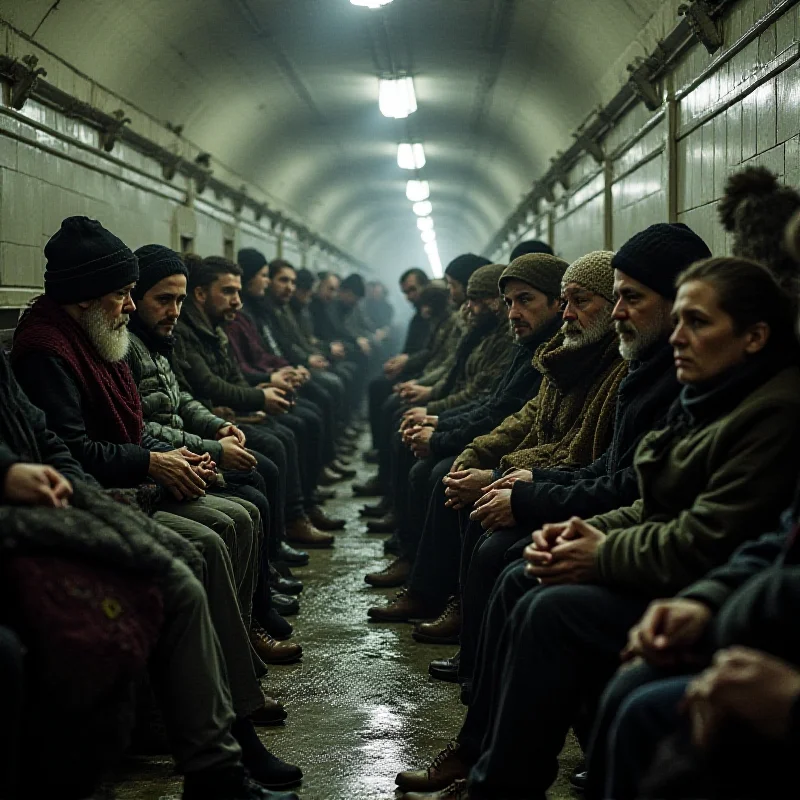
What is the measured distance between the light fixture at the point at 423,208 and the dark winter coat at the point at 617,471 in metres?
19.7

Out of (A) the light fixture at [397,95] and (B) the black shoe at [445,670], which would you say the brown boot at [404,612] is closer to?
(B) the black shoe at [445,670]

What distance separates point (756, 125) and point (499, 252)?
17.0m

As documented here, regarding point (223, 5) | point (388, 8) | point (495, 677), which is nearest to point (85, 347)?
point (495, 677)

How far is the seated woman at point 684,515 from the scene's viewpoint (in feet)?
8.75

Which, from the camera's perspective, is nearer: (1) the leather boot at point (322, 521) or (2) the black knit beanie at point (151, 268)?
(2) the black knit beanie at point (151, 268)

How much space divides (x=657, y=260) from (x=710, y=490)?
1086 millimetres

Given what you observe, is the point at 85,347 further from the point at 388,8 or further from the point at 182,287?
the point at 388,8

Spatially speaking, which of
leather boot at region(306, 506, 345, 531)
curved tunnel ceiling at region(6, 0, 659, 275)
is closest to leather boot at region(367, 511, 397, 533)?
leather boot at region(306, 506, 345, 531)

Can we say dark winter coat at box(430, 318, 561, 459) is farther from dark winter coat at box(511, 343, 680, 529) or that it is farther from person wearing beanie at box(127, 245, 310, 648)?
dark winter coat at box(511, 343, 680, 529)

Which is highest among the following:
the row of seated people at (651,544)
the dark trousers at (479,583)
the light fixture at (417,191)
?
the light fixture at (417,191)

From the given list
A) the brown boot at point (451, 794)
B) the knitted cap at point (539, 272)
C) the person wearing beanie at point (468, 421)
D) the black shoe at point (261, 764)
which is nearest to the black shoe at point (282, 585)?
the person wearing beanie at point (468, 421)

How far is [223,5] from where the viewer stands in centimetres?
800

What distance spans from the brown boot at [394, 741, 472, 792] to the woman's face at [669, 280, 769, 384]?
4.86 feet

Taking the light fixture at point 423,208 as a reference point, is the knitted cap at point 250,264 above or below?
below
